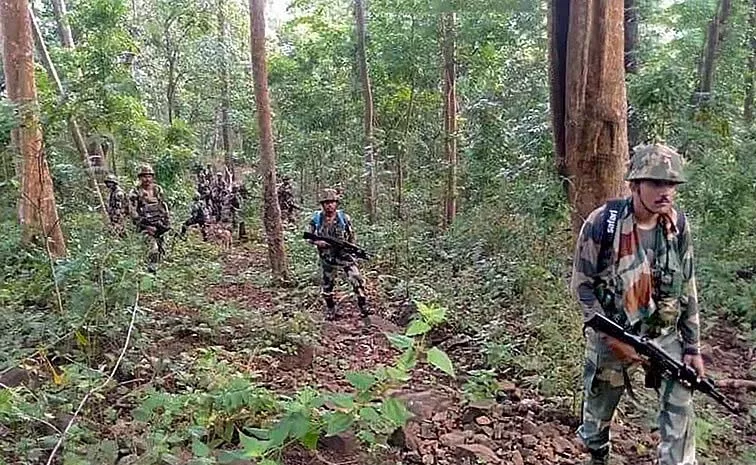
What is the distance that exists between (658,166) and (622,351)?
893 millimetres

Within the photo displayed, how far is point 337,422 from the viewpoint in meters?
2.61

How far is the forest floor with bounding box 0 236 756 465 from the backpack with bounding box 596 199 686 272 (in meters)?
1.44

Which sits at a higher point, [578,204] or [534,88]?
[534,88]

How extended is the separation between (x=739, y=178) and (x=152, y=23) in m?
18.1

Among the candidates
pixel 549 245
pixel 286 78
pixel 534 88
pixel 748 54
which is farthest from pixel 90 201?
pixel 748 54

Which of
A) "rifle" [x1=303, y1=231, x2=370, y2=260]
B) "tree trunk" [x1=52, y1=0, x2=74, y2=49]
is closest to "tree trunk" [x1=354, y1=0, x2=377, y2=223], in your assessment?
"tree trunk" [x1=52, y1=0, x2=74, y2=49]

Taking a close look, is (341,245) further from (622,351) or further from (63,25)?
(63,25)

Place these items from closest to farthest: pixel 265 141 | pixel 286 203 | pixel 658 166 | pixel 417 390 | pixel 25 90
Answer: pixel 658 166 → pixel 417 390 → pixel 25 90 → pixel 265 141 → pixel 286 203

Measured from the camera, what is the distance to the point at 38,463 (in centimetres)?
389

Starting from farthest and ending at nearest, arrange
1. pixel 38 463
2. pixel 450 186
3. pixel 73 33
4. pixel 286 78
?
pixel 286 78 < pixel 73 33 < pixel 450 186 < pixel 38 463

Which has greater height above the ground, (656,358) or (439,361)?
(439,361)

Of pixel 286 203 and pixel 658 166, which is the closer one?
pixel 658 166

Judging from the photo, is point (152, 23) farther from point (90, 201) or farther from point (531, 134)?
point (531, 134)

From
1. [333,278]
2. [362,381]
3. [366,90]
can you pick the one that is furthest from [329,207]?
[366,90]
